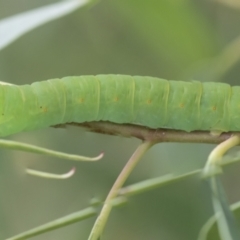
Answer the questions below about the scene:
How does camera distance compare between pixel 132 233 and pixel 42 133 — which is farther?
pixel 42 133

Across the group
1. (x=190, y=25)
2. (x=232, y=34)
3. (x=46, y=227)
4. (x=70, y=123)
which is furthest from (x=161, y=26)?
(x=232, y=34)

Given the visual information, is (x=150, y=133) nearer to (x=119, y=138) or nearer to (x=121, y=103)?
(x=121, y=103)

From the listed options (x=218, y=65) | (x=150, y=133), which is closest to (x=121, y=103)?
(x=150, y=133)

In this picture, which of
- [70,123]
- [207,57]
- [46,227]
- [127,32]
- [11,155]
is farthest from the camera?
[127,32]

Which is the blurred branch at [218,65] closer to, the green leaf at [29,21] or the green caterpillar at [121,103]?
the green caterpillar at [121,103]

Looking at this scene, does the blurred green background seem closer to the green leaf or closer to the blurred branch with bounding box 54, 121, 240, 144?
the blurred branch with bounding box 54, 121, 240, 144

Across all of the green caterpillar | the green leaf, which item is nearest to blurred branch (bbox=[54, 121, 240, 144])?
the green caterpillar

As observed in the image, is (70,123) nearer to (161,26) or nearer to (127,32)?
(161,26)

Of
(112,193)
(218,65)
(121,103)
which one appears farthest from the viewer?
(218,65)
